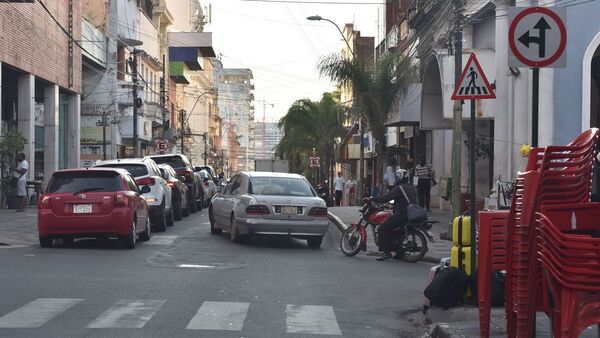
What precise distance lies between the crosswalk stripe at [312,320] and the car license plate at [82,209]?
705 centimetres

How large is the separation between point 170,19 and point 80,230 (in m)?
66.6

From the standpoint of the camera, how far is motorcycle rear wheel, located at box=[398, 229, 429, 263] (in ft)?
53.3

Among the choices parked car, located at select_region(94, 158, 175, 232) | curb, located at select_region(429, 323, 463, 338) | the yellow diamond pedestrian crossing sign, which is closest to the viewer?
curb, located at select_region(429, 323, 463, 338)

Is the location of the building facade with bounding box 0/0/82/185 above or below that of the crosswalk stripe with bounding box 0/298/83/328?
above

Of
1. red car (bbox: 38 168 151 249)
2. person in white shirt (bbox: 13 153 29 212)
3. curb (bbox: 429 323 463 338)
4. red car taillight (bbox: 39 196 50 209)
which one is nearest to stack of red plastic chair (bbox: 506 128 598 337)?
curb (bbox: 429 323 463 338)

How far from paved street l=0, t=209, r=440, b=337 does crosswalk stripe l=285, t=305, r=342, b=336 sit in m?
0.01

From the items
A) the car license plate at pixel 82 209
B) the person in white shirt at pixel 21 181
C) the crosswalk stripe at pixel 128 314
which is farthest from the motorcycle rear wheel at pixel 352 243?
the person in white shirt at pixel 21 181

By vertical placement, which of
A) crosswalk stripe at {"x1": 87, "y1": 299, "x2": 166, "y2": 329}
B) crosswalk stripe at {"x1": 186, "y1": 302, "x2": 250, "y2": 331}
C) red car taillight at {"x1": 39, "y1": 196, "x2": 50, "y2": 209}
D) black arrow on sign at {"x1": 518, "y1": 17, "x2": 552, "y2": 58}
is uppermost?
black arrow on sign at {"x1": 518, "y1": 17, "x2": 552, "y2": 58}

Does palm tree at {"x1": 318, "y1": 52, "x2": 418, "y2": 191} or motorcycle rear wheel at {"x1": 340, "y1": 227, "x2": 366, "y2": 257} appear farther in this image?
palm tree at {"x1": 318, "y1": 52, "x2": 418, "y2": 191}

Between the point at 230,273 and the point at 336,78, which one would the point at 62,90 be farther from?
the point at 230,273

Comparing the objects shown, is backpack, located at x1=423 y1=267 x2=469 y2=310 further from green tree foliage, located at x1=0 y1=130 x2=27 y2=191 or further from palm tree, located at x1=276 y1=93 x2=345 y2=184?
palm tree, located at x1=276 y1=93 x2=345 y2=184

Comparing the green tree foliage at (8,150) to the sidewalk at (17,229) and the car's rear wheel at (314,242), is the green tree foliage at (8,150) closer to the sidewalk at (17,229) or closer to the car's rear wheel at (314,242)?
the sidewalk at (17,229)

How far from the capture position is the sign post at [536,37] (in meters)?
9.68

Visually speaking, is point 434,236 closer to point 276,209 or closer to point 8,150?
point 276,209
